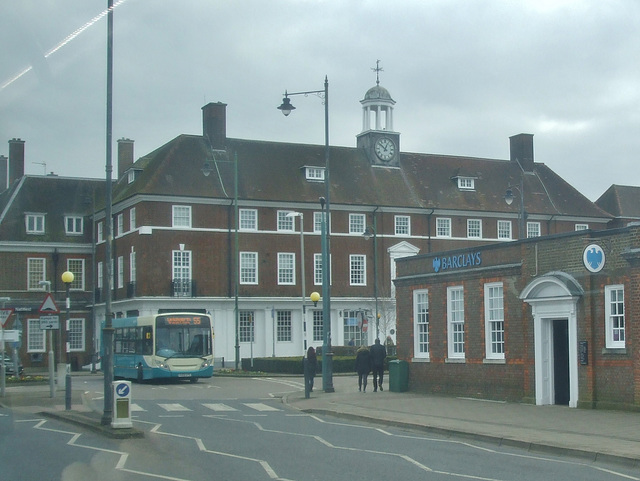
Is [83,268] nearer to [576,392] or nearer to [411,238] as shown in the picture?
[411,238]

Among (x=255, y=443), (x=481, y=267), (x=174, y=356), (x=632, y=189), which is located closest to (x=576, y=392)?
(x=481, y=267)

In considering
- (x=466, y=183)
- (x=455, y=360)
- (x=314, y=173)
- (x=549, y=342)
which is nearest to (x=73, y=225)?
(x=314, y=173)

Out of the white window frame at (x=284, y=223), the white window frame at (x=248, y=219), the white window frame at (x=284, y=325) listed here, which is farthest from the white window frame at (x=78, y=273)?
the white window frame at (x=284, y=223)

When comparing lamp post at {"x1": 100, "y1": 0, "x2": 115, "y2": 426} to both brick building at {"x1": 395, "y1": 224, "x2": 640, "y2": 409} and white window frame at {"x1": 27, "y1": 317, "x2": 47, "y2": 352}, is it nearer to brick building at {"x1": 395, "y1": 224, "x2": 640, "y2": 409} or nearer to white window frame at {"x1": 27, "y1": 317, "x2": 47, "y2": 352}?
brick building at {"x1": 395, "y1": 224, "x2": 640, "y2": 409}

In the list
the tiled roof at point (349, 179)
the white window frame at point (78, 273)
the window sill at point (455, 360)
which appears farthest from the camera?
the white window frame at point (78, 273)

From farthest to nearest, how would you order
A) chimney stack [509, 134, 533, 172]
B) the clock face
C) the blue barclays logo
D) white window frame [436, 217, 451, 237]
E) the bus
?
chimney stack [509, 134, 533, 172]
the clock face
white window frame [436, 217, 451, 237]
the bus
the blue barclays logo

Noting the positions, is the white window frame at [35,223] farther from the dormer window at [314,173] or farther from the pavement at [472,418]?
the pavement at [472,418]

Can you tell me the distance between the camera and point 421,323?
31.7 meters

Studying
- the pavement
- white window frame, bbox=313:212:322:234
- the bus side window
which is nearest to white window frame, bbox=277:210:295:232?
white window frame, bbox=313:212:322:234

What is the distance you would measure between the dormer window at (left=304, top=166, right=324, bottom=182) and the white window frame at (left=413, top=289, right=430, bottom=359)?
32358 millimetres

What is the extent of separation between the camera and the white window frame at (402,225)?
64.1 meters

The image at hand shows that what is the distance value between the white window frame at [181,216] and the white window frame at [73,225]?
12.8 m

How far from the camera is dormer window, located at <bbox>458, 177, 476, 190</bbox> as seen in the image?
223 feet

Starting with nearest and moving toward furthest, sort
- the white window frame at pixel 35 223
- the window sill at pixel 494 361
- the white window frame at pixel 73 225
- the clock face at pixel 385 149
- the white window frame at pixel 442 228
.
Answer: the window sill at pixel 494 361 → the white window frame at pixel 442 228 → the white window frame at pixel 35 223 → the clock face at pixel 385 149 → the white window frame at pixel 73 225
